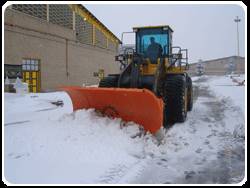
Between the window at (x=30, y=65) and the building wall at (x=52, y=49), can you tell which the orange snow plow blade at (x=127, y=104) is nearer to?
the building wall at (x=52, y=49)

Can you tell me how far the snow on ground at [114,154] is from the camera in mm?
4539

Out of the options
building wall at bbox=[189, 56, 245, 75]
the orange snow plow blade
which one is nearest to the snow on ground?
the orange snow plow blade

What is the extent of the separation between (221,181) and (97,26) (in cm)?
2450

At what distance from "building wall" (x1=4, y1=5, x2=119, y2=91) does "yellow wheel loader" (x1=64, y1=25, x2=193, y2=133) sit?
1040cm

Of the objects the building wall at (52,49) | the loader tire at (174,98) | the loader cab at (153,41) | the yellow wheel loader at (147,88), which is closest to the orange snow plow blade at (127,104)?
the yellow wheel loader at (147,88)

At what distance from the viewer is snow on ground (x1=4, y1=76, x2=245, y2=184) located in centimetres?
454

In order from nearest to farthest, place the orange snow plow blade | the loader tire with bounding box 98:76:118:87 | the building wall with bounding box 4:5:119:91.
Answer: the orange snow plow blade
the loader tire with bounding box 98:76:118:87
the building wall with bounding box 4:5:119:91

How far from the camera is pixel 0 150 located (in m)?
5.41

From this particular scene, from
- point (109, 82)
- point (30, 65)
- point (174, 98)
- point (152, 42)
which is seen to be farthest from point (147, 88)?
point (30, 65)

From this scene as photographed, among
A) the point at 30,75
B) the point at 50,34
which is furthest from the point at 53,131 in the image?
the point at 50,34

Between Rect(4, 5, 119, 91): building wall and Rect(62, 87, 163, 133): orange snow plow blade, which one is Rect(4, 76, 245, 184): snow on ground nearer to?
Rect(62, 87, 163, 133): orange snow plow blade

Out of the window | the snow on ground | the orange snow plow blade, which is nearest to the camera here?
the snow on ground

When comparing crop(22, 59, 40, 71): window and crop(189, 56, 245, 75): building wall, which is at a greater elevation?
crop(189, 56, 245, 75): building wall

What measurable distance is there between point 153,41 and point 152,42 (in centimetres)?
6
